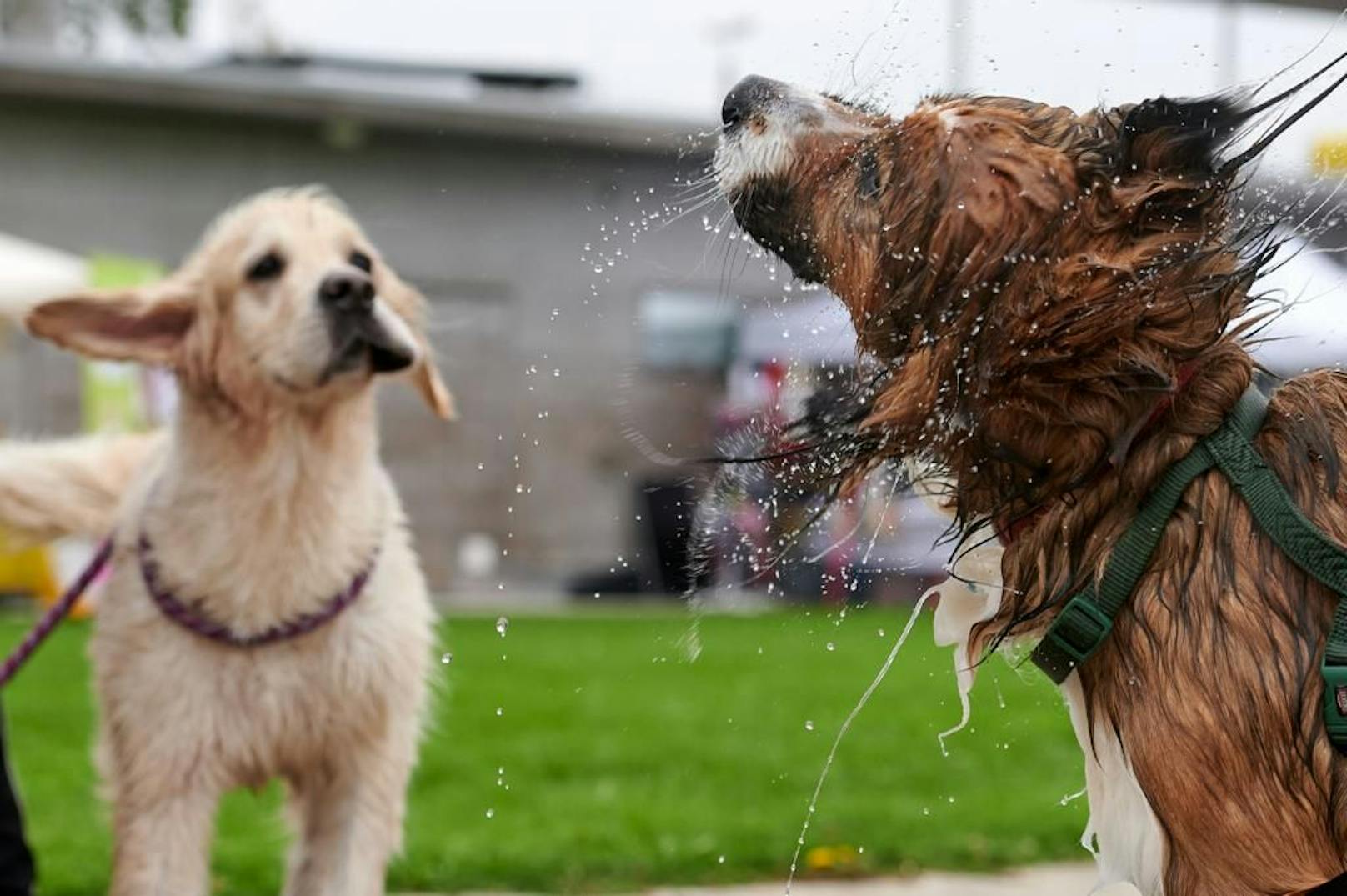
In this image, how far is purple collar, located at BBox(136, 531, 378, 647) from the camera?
4.15 metres

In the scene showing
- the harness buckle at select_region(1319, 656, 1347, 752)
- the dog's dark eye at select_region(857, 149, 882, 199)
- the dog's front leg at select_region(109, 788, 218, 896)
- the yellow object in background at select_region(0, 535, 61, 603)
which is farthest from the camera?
the yellow object in background at select_region(0, 535, 61, 603)

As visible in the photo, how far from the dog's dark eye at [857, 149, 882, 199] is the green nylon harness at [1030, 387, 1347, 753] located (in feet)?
2.05

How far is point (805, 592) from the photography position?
33.3ft

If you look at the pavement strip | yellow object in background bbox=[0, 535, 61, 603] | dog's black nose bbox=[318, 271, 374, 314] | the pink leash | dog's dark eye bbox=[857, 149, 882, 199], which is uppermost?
dog's dark eye bbox=[857, 149, 882, 199]

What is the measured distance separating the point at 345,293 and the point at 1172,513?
92.7 inches

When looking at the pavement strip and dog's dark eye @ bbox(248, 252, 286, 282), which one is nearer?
dog's dark eye @ bbox(248, 252, 286, 282)

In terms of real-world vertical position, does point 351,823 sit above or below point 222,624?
below

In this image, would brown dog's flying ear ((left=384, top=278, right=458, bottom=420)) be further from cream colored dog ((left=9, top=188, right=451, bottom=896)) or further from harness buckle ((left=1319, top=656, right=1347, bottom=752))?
harness buckle ((left=1319, top=656, right=1347, bottom=752))

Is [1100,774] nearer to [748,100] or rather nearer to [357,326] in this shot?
[748,100]

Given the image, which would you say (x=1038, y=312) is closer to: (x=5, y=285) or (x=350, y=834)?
(x=350, y=834)

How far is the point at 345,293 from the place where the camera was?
4.28 meters

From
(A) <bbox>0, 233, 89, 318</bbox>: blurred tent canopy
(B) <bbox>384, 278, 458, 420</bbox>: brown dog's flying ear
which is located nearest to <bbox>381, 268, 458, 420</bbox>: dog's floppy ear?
(B) <bbox>384, 278, 458, 420</bbox>: brown dog's flying ear

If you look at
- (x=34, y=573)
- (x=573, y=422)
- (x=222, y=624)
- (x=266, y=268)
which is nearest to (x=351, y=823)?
(x=222, y=624)

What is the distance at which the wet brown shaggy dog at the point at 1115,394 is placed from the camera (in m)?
2.45
